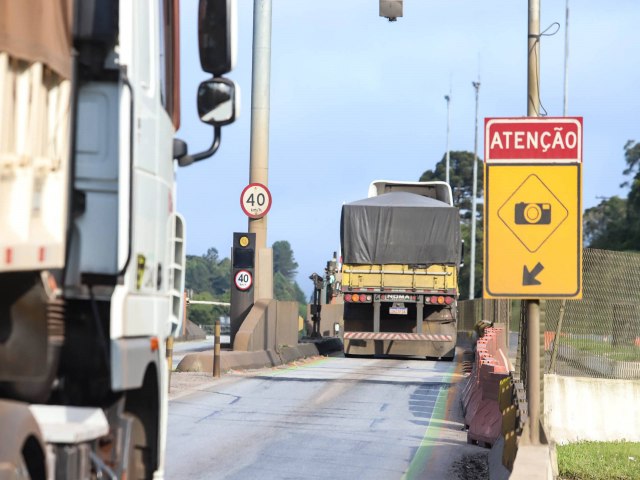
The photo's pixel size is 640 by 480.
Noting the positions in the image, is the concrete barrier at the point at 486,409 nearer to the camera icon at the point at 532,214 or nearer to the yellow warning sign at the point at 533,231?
the yellow warning sign at the point at 533,231

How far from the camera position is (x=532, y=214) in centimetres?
1024

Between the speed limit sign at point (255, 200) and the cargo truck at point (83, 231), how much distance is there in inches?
815

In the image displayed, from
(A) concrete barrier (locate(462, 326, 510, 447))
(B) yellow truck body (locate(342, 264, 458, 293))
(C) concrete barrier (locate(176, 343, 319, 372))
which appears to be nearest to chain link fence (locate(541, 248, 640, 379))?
(A) concrete barrier (locate(462, 326, 510, 447))

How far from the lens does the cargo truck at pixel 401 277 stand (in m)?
31.9

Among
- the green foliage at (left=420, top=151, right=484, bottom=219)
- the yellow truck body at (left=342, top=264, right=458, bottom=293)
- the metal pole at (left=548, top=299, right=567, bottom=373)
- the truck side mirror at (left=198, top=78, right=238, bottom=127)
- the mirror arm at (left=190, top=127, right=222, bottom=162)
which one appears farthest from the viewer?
the green foliage at (left=420, top=151, right=484, bottom=219)

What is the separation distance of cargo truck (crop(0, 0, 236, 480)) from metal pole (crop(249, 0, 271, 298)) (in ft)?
72.1

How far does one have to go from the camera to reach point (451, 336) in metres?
32.0

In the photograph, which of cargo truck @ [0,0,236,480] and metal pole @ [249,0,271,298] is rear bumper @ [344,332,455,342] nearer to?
metal pole @ [249,0,271,298]

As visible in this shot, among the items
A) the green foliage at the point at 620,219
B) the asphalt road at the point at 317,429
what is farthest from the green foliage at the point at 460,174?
the asphalt road at the point at 317,429

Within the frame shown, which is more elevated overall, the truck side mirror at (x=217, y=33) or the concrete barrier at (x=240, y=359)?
the truck side mirror at (x=217, y=33)

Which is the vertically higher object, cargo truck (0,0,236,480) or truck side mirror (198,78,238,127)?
truck side mirror (198,78,238,127)

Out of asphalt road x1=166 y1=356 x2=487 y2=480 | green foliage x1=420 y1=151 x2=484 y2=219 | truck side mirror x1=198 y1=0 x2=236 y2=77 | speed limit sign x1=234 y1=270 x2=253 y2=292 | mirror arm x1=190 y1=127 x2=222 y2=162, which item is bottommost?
asphalt road x1=166 y1=356 x2=487 y2=480

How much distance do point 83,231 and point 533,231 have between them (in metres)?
5.13

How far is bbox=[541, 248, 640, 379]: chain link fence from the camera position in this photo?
17.4 metres
